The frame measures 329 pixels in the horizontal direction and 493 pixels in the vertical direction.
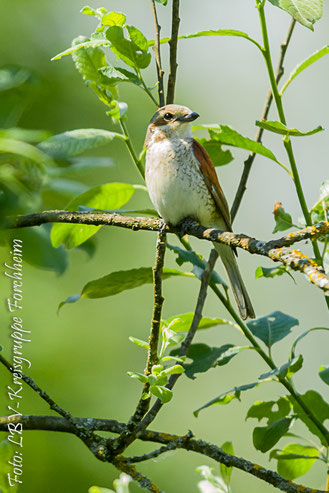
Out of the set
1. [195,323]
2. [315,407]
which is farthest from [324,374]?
[195,323]

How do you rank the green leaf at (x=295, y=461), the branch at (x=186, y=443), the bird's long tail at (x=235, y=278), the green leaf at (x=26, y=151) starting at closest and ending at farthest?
the green leaf at (x=26, y=151)
the branch at (x=186, y=443)
the green leaf at (x=295, y=461)
the bird's long tail at (x=235, y=278)

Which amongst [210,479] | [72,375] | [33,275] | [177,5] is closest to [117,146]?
[33,275]

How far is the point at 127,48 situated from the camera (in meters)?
2.63

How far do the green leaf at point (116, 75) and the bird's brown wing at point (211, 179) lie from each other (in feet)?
5.05

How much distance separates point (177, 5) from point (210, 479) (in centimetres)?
185

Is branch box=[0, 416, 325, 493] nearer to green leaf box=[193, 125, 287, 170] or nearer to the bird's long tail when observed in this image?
green leaf box=[193, 125, 287, 170]

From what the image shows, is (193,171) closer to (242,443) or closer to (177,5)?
(177,5)

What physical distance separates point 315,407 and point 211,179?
6.27 ft

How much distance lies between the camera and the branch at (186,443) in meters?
2.22

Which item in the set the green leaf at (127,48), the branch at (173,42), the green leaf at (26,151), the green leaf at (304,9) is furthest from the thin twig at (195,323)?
the green leaf at (26,151)

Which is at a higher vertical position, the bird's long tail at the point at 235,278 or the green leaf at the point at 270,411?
the bird's long tail at the point at 235,278

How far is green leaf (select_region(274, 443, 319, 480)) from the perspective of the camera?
2.69 metres

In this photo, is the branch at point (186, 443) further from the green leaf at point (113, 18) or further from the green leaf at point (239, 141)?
the green leaf at point (113, 18)

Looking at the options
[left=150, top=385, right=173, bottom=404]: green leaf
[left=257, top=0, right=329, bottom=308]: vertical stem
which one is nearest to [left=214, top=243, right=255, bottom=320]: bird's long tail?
[left=257, top=0, right=329, bottom=308]: vertical stem
